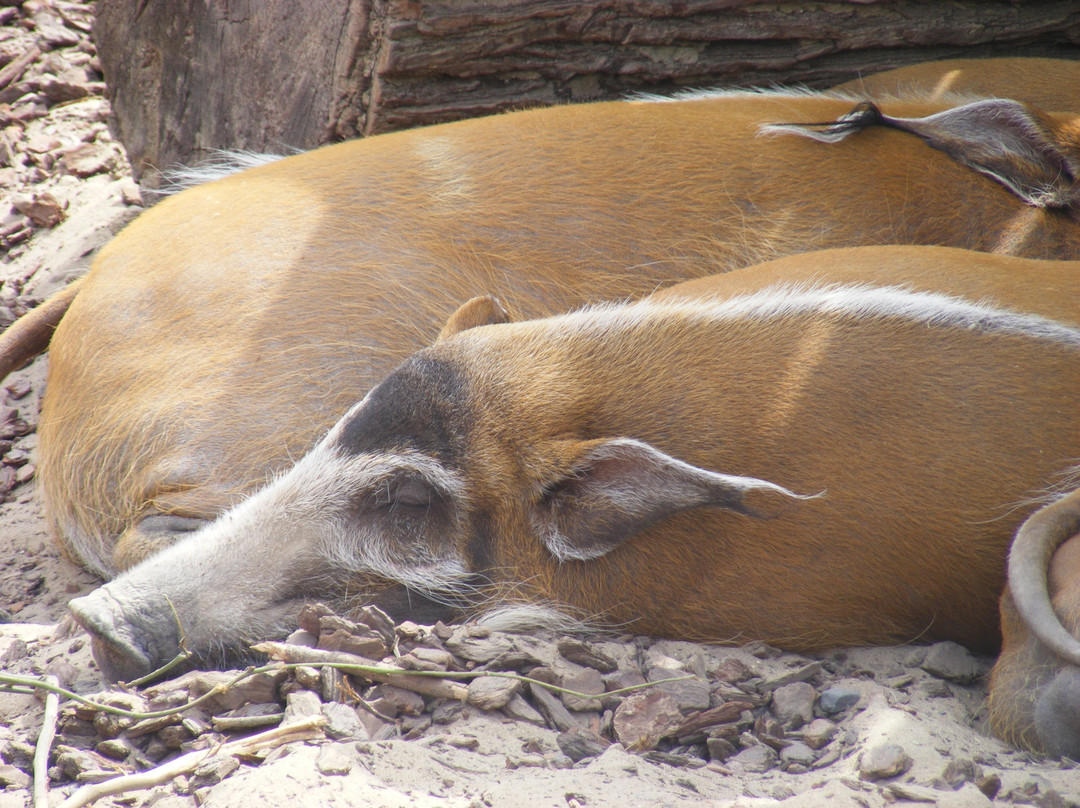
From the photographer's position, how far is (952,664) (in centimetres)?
195

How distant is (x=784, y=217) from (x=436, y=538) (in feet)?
4.33

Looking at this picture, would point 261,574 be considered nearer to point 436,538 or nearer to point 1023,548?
point 436,538

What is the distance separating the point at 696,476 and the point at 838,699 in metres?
0.49

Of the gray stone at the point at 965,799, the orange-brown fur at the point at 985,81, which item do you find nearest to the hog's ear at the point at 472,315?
the gray stone at the point at 965,799

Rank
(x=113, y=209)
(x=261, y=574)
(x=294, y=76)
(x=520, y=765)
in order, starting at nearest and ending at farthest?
(x=520, y=765) < (x=261, y=574) < (x=294, y=76) < (x=113, y=209)

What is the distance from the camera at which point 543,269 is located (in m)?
2.65

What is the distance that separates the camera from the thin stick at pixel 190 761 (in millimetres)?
1479

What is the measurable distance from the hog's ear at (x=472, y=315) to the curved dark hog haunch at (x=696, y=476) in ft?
0.28

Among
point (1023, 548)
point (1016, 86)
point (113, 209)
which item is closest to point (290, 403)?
point (1023, 548)

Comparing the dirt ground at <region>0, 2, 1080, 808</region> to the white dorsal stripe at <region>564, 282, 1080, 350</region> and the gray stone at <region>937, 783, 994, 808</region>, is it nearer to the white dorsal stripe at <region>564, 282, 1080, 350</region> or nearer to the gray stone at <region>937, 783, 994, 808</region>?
the gray stone at <region>937, 783, 994, 808</region>

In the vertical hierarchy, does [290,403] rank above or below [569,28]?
below

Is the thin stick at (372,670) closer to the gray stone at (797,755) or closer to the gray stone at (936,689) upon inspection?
the gray stone at (797,755)

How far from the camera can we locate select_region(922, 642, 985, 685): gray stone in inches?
76.3

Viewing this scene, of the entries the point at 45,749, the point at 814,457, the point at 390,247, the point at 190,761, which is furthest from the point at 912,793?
the point at 390,247
